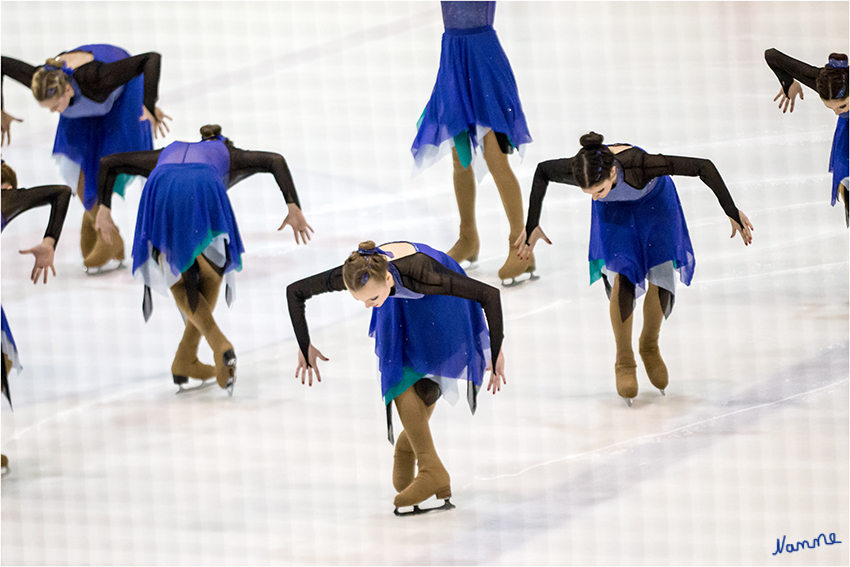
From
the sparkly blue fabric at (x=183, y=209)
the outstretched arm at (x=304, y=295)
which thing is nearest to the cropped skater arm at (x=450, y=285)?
the outstretched arm at (x=304, y=295)

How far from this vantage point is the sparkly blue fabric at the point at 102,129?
20.0 ft

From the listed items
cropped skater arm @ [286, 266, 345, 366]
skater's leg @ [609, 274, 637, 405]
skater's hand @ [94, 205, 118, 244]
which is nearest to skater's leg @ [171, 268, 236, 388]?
skater's hand @ [94, 205, 118, 244]

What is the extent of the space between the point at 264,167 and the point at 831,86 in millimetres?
2236

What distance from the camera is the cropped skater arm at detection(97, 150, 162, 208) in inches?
206

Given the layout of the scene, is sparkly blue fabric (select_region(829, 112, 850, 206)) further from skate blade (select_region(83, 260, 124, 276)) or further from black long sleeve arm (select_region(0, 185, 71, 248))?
skate blade (select_region(83, 260, 124, 276))

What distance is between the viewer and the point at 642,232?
4.80 meters

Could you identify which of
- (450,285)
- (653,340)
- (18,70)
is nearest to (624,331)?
(653,340)

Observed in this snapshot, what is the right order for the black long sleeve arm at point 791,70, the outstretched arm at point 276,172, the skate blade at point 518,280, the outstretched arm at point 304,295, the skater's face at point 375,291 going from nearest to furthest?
the skater's face at point 375,291 → the outstretched arm at point 304,295 → the outstretched arm at point 276,172 → the black long sleeve arm at point 791,70 → the skate blade at point 518,280

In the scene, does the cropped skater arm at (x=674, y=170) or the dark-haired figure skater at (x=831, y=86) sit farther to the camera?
the dark-haired figure skater at (x=831, y=86)

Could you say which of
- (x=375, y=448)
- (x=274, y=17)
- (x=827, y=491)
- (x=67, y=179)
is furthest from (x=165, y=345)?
(x=274, y=17)

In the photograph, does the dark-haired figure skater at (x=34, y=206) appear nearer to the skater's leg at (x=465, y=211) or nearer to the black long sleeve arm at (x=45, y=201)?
the black long sleeve arm at (x=45, y=201)

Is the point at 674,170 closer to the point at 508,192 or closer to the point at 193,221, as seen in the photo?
the point at 508,192

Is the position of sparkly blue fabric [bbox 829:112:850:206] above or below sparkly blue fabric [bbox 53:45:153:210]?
below

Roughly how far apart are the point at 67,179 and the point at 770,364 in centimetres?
341
